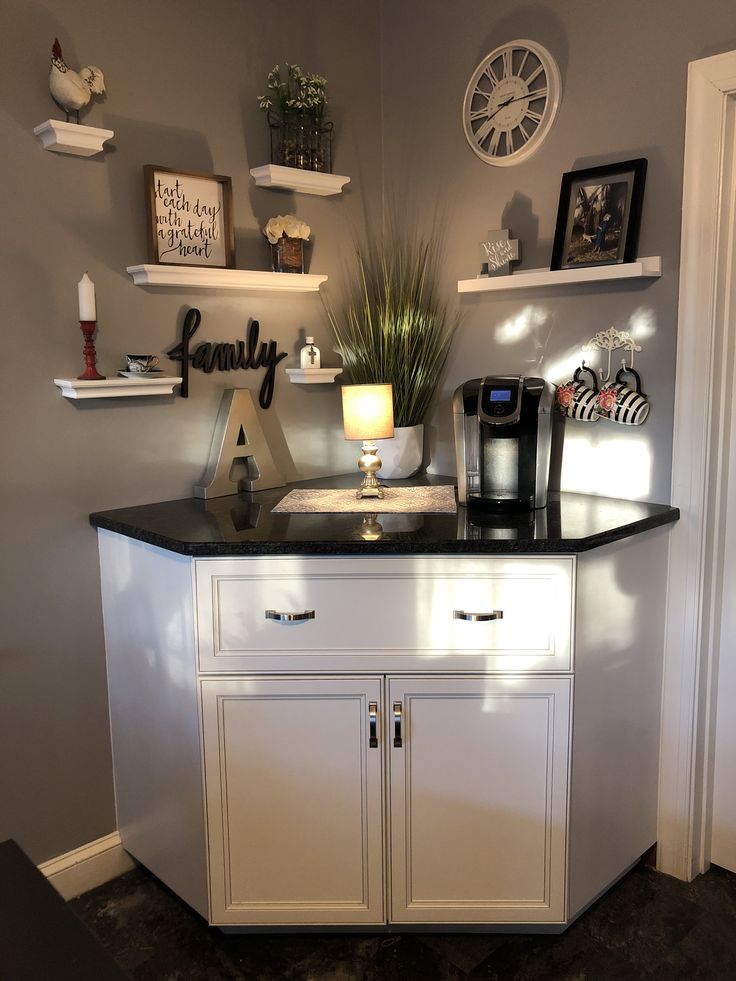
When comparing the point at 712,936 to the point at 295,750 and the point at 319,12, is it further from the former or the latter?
the point at 319,12

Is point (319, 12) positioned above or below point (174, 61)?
above

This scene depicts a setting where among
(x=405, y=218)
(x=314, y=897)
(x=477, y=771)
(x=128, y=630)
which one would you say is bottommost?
(x=314, y=897)

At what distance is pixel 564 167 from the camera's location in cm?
228

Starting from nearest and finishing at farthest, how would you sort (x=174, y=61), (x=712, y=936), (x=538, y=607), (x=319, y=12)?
(x=538, y=607)
(x=712, y=936)
(x=174, y=61)
(x=319, y=12)

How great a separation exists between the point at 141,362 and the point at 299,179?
0.71 m

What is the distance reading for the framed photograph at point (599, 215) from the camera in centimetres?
211

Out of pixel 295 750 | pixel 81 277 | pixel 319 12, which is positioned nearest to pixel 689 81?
pixel 319 12

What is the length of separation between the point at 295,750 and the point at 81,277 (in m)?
1.24

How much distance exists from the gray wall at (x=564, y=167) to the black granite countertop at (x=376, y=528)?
0.75 feet

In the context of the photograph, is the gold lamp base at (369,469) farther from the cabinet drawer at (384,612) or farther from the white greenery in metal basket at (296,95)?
the white greenery in metal basket at (296,95)

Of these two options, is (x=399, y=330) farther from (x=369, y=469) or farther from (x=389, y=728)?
(x=389, y=728)

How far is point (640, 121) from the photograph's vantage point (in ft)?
6.89

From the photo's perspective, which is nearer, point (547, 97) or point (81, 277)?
point (81, 277)

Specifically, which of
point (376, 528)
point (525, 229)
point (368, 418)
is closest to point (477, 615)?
point (376, 528)
